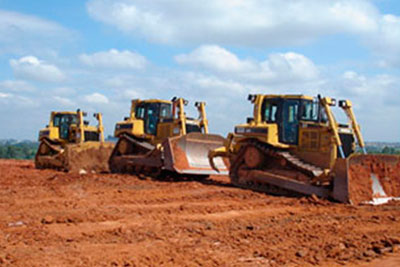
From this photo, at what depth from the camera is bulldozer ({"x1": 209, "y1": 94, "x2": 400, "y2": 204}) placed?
1080 cm

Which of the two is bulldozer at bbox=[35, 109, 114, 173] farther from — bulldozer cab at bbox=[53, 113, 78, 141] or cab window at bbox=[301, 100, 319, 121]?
cab window at bbox=[301, 100, 319, 121]

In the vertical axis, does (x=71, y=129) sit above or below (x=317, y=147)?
above

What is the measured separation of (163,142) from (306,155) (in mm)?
4552

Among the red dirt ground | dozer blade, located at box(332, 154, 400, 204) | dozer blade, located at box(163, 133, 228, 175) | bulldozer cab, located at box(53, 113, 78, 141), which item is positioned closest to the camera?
the red dirt ground

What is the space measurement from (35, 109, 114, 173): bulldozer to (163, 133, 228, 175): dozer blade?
496cm

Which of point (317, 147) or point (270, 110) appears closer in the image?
point (317, 147)

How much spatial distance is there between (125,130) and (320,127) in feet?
24.0

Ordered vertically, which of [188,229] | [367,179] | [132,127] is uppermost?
[132,127]

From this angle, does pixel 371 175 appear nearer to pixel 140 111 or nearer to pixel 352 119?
pixel 352 119

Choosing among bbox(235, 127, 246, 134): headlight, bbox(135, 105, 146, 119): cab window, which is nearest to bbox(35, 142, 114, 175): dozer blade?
bbox(135, 105, 146, 119): cab window

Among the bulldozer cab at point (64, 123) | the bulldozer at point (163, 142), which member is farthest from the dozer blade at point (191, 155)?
the bulldozer cab at point (64, 123)

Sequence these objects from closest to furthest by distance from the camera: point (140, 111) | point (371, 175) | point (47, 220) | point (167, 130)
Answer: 1. point (47, 220)
2. point (371, 175)
3. point (167, 130)
4. point (140, 111)

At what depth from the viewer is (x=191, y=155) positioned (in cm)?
1530

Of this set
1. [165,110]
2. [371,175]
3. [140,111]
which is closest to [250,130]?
[371,175]
